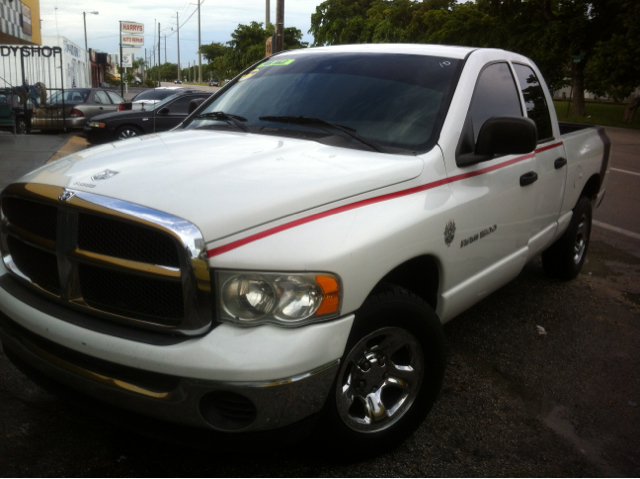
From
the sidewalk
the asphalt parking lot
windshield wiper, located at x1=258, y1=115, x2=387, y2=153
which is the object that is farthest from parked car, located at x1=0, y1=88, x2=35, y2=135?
the asphalt parking lot

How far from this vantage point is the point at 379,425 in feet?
8.72

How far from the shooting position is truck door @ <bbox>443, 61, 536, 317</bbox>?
3094 millimetres

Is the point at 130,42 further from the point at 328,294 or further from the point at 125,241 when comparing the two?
the point at 328,294

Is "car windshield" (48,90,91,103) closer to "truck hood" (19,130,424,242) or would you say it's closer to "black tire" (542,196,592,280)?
"black tire" (542,196,592,280)

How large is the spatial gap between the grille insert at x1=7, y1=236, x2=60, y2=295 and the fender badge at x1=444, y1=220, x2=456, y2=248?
5.56 feet

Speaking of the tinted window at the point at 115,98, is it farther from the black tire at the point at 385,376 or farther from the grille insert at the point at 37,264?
the black tire at the point at 385,376

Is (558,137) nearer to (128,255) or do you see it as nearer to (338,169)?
(338,169)

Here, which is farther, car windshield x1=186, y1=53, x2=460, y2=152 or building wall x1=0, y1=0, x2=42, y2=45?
building wall x1=0, y1=0, x2=42, y2=45

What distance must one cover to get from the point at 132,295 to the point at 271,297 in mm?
515

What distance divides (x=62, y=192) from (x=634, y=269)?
5.43 meters

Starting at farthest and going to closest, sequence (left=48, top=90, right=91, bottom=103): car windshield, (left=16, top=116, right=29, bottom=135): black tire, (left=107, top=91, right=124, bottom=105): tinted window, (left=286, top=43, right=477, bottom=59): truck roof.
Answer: (left=107, top=91, right=124, bottom=105): tinted window < (left=48, top=90, right=91, bottom=103): car windshield < (left=16, top=116, right=29, bottom=135): black tire < (left=286, top=43, right=477, bottom=59): truck roof

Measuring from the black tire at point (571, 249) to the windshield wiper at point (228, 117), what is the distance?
2.93m

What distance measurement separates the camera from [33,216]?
253 centimetres

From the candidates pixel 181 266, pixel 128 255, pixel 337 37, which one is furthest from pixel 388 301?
pixel 337 37
